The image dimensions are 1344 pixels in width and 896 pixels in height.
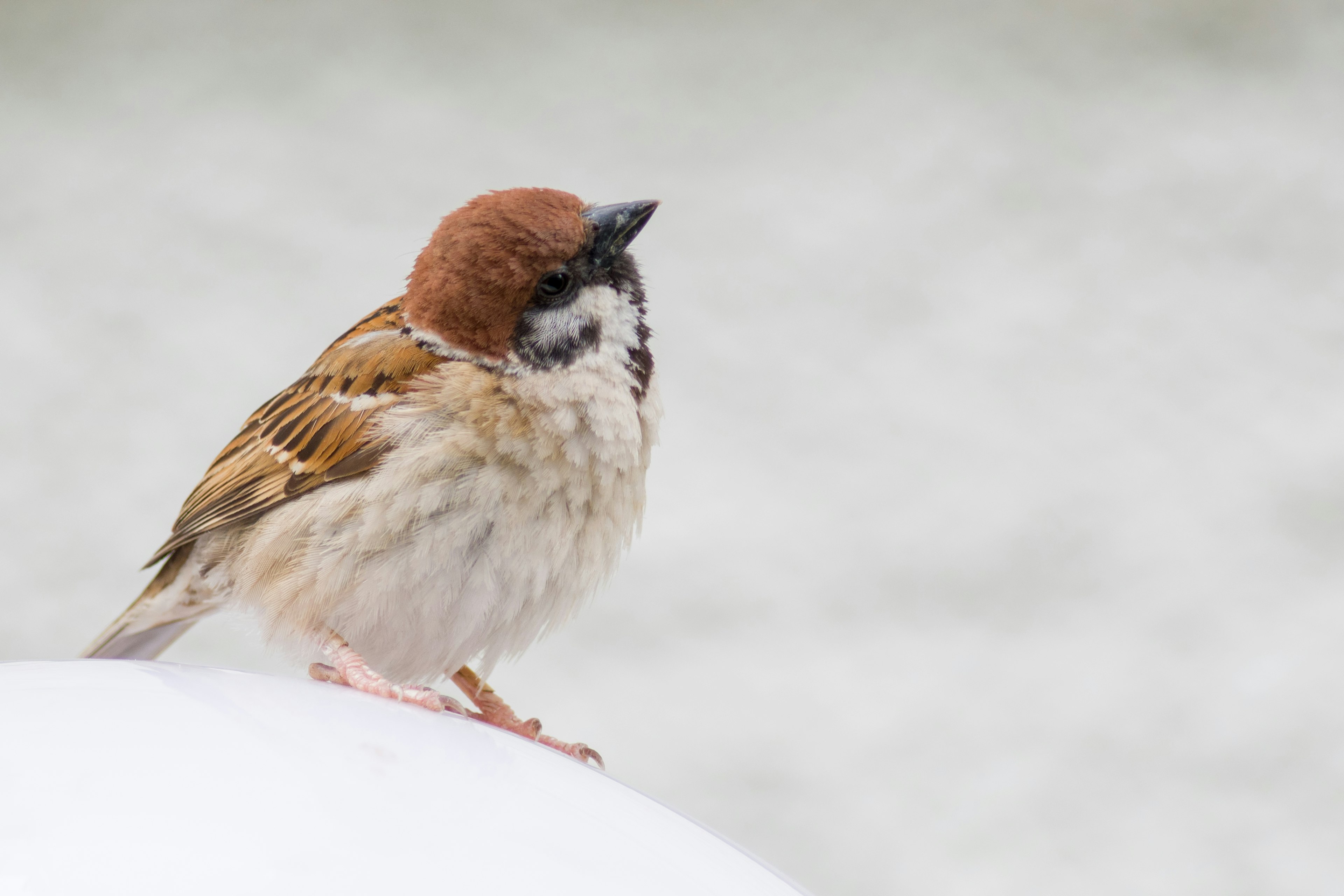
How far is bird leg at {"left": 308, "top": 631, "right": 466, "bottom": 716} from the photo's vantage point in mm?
460

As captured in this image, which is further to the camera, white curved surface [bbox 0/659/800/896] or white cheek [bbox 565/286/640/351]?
white cheek [bbox 565/286/640/351]

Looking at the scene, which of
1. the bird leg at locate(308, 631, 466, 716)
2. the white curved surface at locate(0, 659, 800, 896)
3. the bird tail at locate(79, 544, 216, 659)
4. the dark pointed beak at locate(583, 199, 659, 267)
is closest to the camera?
the white curved surface at locate(0, 659, 800, 896)

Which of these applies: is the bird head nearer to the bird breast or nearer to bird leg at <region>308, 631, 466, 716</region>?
the bird breast

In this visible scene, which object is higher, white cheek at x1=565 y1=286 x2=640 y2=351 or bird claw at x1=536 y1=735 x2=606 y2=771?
white cheek at x1=565 y1=286 x2=640 y2=351

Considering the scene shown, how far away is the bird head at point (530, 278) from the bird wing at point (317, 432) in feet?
0.11

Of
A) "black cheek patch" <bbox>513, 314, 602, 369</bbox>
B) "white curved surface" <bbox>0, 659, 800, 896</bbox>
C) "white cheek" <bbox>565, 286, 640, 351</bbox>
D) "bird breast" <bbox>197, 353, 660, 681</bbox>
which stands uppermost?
"white cheek" <bbox>565, 286, 640, 351</bbox>

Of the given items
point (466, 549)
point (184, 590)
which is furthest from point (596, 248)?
point (184, 590)

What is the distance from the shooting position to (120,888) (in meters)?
0.26

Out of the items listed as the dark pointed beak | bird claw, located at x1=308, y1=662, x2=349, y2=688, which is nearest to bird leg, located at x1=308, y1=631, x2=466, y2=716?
bird claw, located at x1=308, y1=662, x2=349, y2=688

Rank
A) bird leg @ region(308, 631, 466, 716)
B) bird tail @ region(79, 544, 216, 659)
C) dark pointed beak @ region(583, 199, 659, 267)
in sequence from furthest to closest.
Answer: bird tail @ region(79, 544, 216, 659) → dark pointed beak @ region(583, 199, 659, 267) → bird leg @ region(308, 631, 466, 716)

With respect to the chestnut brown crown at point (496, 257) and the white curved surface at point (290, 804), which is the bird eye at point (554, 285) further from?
the white curved surface at point (290, 804)

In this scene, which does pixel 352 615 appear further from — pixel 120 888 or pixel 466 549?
pixel 120 888

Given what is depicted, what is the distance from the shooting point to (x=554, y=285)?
566mm

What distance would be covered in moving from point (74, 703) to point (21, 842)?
0.06 m
